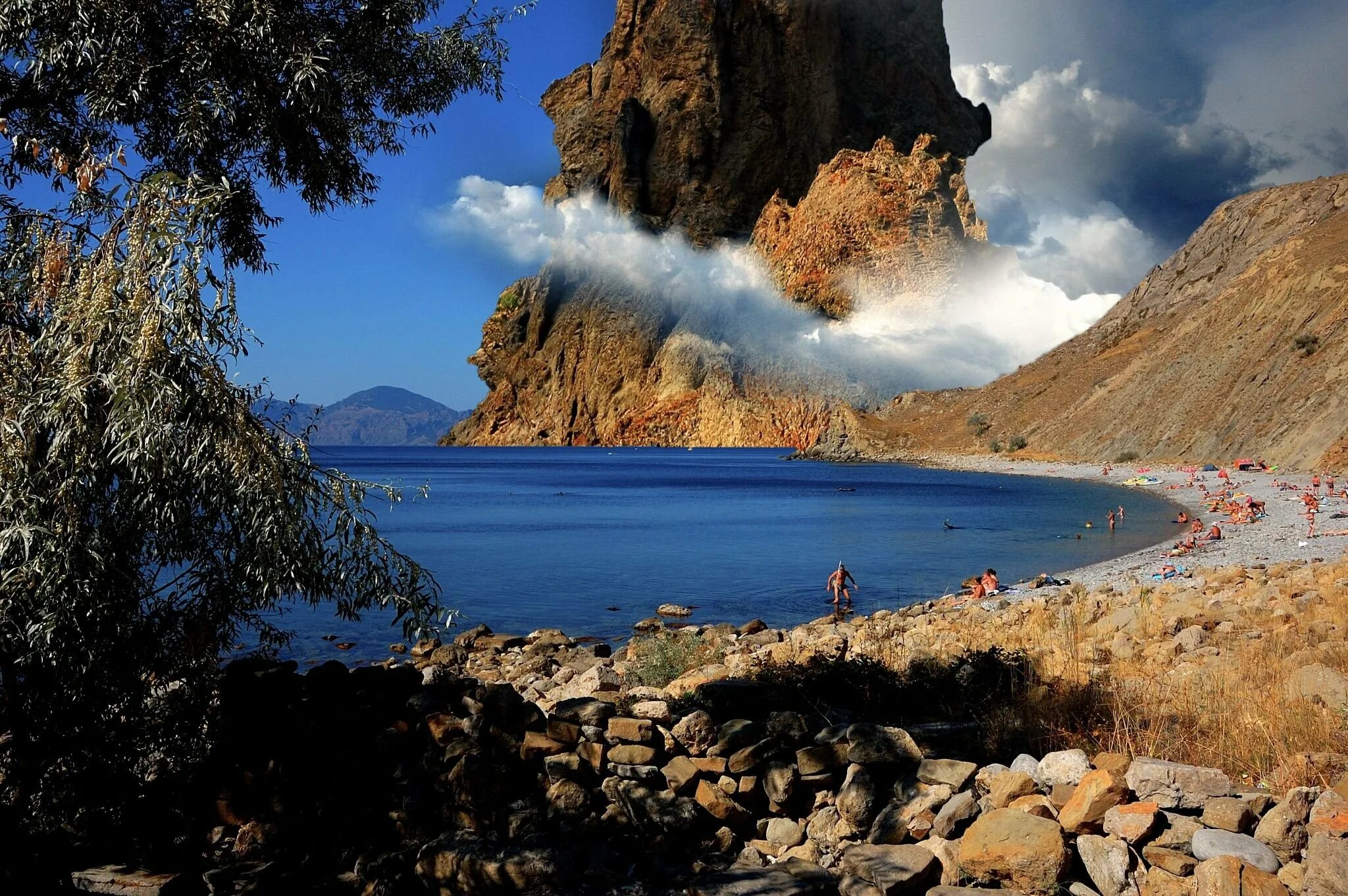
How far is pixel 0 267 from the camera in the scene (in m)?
6.55

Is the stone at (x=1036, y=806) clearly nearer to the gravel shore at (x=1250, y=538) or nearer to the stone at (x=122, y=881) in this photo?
the stone at (x=122, y=881)

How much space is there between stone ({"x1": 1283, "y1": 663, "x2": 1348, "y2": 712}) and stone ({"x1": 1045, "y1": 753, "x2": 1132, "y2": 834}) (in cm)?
271

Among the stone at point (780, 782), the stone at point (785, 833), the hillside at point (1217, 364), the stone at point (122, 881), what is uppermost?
the hillside at point (1217, 364)

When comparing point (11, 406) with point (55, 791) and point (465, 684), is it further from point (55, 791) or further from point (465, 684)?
point (465, 684)

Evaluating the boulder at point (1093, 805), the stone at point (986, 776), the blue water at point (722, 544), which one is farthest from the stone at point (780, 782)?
the blue water at point (722, 544)

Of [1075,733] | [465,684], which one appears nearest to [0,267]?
[465,684]

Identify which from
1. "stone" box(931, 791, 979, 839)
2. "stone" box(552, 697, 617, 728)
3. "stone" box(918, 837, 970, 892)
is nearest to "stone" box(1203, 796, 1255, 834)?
"stone" box(931, 791, 979, 839)

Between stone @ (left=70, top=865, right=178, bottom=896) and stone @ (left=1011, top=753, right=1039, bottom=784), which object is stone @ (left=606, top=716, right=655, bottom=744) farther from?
stone @ (left=70, top=865, right=178, bottom=896)

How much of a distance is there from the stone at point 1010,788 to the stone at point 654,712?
8.10ft

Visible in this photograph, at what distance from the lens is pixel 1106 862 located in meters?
4.91

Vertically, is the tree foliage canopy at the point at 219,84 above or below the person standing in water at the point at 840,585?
above

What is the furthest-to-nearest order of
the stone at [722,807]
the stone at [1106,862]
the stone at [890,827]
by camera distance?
the stone at [722,807]
the stone at [890,827]
the stone at [1106,862]

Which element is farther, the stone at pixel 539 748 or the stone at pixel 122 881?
the stone at pixel 539 748

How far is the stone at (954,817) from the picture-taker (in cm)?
551
